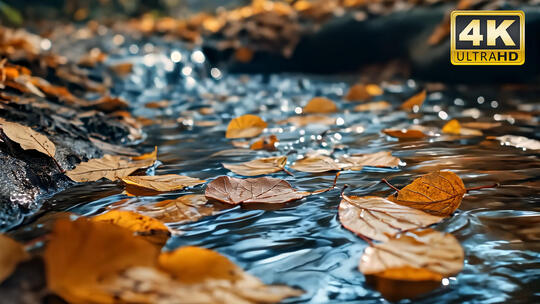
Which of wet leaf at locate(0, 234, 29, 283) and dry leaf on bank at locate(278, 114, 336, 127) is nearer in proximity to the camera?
wet leaf at locate(0, 234, 29, 283)

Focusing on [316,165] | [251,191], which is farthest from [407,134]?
[251,191]

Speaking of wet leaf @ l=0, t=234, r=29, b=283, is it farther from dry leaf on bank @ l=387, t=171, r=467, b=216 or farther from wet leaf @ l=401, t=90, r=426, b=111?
wet leaf @ l=401, t=90, r=426, b=111

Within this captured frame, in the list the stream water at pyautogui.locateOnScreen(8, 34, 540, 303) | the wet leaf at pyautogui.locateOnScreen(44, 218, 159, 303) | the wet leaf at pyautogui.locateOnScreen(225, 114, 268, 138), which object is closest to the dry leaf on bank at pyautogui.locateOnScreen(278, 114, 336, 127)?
the stream water at pyautogui.locateOnScreen(8, 34, 540, 303)

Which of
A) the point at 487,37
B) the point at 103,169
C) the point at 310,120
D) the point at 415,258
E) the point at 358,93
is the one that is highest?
the point at 487,37

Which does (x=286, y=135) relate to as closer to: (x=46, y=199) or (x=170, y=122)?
(x=170, y=122)

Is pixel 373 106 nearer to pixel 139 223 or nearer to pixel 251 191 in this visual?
pixel 251 191

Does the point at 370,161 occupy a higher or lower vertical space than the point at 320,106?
lower
